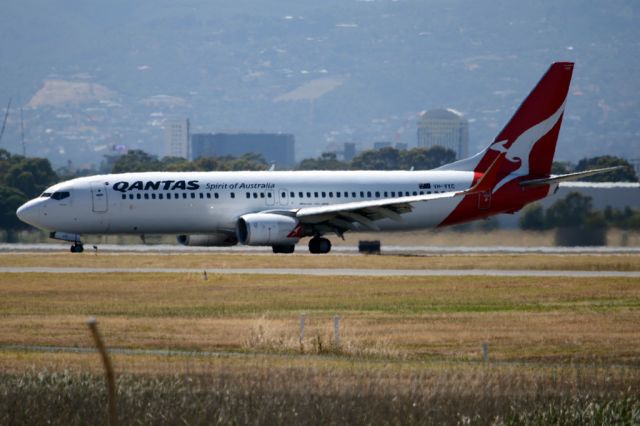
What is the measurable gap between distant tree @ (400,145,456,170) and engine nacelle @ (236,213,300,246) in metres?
101

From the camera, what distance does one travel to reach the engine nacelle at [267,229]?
5938cm

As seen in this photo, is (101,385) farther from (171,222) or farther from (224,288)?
(171,222)

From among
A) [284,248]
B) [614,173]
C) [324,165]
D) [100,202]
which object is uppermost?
[324,165]

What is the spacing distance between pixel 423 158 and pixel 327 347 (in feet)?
451

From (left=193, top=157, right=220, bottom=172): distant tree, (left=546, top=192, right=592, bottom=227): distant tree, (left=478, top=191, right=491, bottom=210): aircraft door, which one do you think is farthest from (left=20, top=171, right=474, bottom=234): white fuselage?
(left=193, top=157, right=220, bottom=172): distant tree

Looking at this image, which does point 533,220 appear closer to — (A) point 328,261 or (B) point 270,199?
(B) point 270,199

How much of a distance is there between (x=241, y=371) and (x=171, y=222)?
36170 millimetres

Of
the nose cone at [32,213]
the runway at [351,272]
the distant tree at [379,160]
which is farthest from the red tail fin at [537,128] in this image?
the distant tree at [379,160]

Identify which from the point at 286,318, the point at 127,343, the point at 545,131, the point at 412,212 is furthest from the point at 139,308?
the point at 545,131

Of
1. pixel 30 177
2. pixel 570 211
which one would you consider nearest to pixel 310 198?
pixel 570 211

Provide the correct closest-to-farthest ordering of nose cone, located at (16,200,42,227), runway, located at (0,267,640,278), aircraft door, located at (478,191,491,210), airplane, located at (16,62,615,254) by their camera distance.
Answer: runway, located at (0,267,640,278) < airplane, located at (16,62,615,254) < nose cone, located at (16,200,42,227) < aircraft door, located at (478,191,491,210)

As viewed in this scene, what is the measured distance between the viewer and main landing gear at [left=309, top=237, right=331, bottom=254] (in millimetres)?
62062

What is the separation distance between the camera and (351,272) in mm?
52219

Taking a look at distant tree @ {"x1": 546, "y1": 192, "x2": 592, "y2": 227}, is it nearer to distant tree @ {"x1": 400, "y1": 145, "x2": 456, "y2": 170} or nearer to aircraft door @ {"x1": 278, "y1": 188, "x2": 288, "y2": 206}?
aircraft door @ {"x1": 278, "y1": 188, "x2": 288, "y2": 206}
